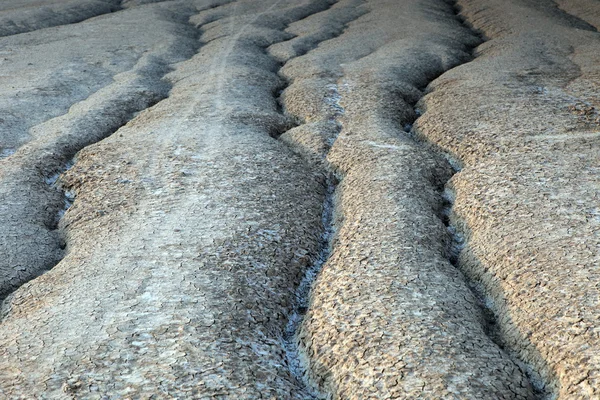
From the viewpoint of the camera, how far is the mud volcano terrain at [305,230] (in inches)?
315

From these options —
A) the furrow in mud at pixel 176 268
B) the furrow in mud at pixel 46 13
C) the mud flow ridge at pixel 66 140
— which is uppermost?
the furrow in mud at pixel 176 268

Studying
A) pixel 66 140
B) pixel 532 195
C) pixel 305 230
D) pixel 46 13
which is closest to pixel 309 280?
pixel 305 230

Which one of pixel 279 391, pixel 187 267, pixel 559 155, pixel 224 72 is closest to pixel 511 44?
pixel 224 72

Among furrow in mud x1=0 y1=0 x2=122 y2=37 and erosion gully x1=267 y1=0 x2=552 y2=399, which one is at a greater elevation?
erosion gully x1=267 y1=0 x2=552 y2=399

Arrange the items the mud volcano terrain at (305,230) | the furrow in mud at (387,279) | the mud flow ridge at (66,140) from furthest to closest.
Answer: the mud flow ridge at (66,140) → the mud volcano terrain at (305,230) → the furrow in mud at (387,279)

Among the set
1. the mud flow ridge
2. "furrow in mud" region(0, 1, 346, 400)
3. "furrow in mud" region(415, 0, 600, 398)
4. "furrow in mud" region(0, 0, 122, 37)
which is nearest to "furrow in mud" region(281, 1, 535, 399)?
"furrow in mud" region(415, 0, 600, 398)

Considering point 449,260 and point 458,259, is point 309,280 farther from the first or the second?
point 458,259

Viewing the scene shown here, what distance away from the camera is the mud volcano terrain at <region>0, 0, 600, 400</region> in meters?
8.01

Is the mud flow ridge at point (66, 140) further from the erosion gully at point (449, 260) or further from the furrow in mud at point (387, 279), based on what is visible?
the furrow in mud at point (387, 279)

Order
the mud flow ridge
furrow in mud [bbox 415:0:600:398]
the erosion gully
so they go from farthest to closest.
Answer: the mud flow ridge
the erosion gully
furrow in mud [bbox 415:0:600:398]

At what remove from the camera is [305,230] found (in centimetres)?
1160

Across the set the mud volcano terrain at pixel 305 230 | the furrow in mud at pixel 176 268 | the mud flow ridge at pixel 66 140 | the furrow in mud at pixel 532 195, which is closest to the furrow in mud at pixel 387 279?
the mud volcano terrain at pixel 305 230

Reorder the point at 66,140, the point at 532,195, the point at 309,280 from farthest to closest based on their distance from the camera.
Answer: the point at 66,140 → the point at 532,195 → the point at 309,280

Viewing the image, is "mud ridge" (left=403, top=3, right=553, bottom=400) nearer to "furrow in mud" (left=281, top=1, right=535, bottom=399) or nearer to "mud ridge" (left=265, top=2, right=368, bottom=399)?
"furrow in mud" (left=281, top=1, right=535, bottom=399)
